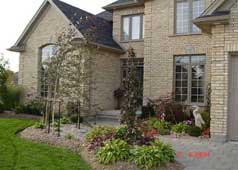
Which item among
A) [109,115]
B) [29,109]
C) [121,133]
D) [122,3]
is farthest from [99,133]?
[122,3]

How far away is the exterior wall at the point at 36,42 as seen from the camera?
672 inches

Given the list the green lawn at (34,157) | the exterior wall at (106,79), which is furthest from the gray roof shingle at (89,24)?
the green lawn at (34,157)

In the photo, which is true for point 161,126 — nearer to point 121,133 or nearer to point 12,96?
point 121,133

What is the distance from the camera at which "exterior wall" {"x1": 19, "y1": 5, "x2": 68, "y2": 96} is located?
1706 cm

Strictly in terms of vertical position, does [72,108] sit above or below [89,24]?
below

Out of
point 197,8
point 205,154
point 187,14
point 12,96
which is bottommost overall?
point 205,154

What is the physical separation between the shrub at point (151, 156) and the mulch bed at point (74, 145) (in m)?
0.14

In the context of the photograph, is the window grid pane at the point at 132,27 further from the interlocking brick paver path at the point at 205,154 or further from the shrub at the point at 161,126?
the interlocking brick paver path at the point at 205,154

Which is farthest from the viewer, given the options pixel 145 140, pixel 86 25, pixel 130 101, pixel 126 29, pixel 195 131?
pixel 126 29

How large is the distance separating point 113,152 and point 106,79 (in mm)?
10219

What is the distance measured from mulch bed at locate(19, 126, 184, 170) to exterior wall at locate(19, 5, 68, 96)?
7083mm

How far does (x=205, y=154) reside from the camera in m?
8.09

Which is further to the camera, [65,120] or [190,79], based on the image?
[190,79]

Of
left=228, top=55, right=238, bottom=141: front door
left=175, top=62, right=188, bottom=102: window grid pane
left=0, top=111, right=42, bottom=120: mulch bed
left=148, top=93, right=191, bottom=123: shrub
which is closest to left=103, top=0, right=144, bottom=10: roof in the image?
left=175, top=62, right=188, bottom=102: window grid pane
